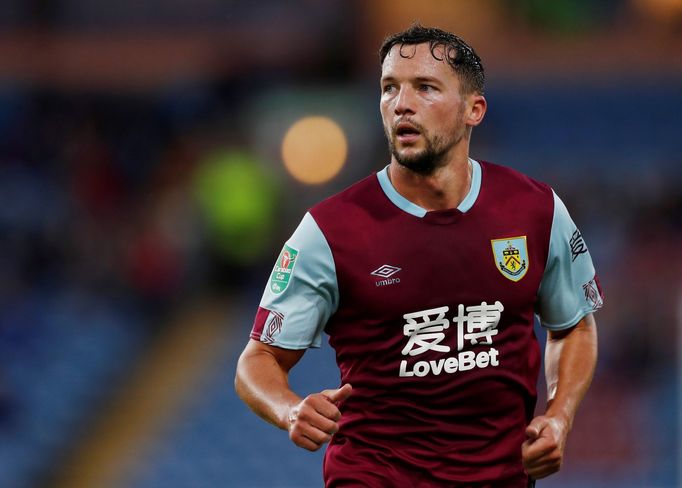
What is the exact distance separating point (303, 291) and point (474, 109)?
0.85m

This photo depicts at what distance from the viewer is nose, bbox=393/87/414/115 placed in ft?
12.7

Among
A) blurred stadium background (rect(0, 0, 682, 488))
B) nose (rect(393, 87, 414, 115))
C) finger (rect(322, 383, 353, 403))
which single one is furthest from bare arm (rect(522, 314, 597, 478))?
blurred stadium background (rect(0, 0, 682, 488))

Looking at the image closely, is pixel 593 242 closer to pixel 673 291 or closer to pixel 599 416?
pixel 673 291

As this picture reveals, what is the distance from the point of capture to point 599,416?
10.3 metres

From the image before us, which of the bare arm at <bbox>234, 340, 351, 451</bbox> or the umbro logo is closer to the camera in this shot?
the bare arm at <bbox>234, 340, 351, 451</bbox>

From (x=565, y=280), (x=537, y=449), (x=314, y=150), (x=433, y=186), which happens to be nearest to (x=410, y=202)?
(x=433, y=186)

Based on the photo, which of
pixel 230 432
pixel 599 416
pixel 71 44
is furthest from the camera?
pixel 71 44

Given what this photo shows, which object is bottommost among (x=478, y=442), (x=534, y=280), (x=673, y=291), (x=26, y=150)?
(x=478, y=442)

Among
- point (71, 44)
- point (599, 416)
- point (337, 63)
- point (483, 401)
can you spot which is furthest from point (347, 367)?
point (71, 44)

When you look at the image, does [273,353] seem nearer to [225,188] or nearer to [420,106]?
[420,106]

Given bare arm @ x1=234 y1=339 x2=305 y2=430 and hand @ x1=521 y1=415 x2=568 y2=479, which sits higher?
bare arm @ x1=234 y1=339 x2=305 y2=430

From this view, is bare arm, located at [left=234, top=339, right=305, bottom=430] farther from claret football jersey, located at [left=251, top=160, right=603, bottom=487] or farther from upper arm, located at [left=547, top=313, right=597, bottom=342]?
upper arm, located at [left=547, top=313, right=597, bottom=342]

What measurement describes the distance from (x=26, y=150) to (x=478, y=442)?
33.9ft

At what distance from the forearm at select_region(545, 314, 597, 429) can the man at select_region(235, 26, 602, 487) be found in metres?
0.02
